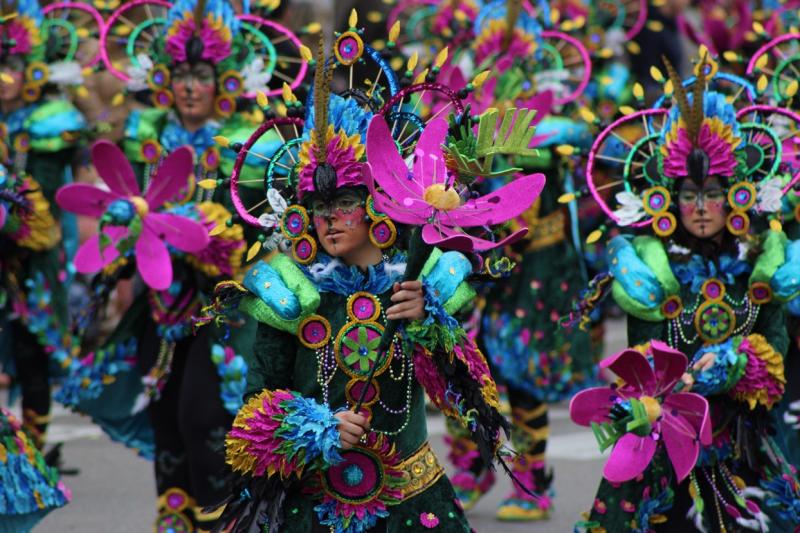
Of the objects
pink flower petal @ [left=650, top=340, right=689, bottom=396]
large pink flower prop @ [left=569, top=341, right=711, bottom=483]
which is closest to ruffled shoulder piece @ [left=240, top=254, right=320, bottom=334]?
large pink flower prop @ [left=569, top=341, right=711, bottom=483]

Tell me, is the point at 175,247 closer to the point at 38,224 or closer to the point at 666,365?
the point at 38,224

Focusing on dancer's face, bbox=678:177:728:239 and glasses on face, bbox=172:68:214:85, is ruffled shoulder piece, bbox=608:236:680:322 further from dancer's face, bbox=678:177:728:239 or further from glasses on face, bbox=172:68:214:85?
glasses on face, bbox=172:68:214:85

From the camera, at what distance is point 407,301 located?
15.6ft

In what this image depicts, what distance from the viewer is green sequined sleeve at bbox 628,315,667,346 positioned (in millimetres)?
6066

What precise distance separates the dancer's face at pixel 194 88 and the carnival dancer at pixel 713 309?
1.88 meters

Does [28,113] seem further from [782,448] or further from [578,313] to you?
[782,448]

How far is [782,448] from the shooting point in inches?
257

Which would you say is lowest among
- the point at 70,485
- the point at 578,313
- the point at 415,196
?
the point at 70,485

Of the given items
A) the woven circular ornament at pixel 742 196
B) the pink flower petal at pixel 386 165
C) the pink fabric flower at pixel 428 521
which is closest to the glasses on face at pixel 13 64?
the woven circular ornament at pixel 742 196

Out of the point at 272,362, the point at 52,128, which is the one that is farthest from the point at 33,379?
the point at 272,362

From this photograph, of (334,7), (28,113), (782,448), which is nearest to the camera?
(782,448)

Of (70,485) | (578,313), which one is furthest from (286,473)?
(70,485)

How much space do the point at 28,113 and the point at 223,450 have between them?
336 centimetres

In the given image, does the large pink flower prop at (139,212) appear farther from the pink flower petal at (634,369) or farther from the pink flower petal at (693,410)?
the pink flower petal at (693,410)
